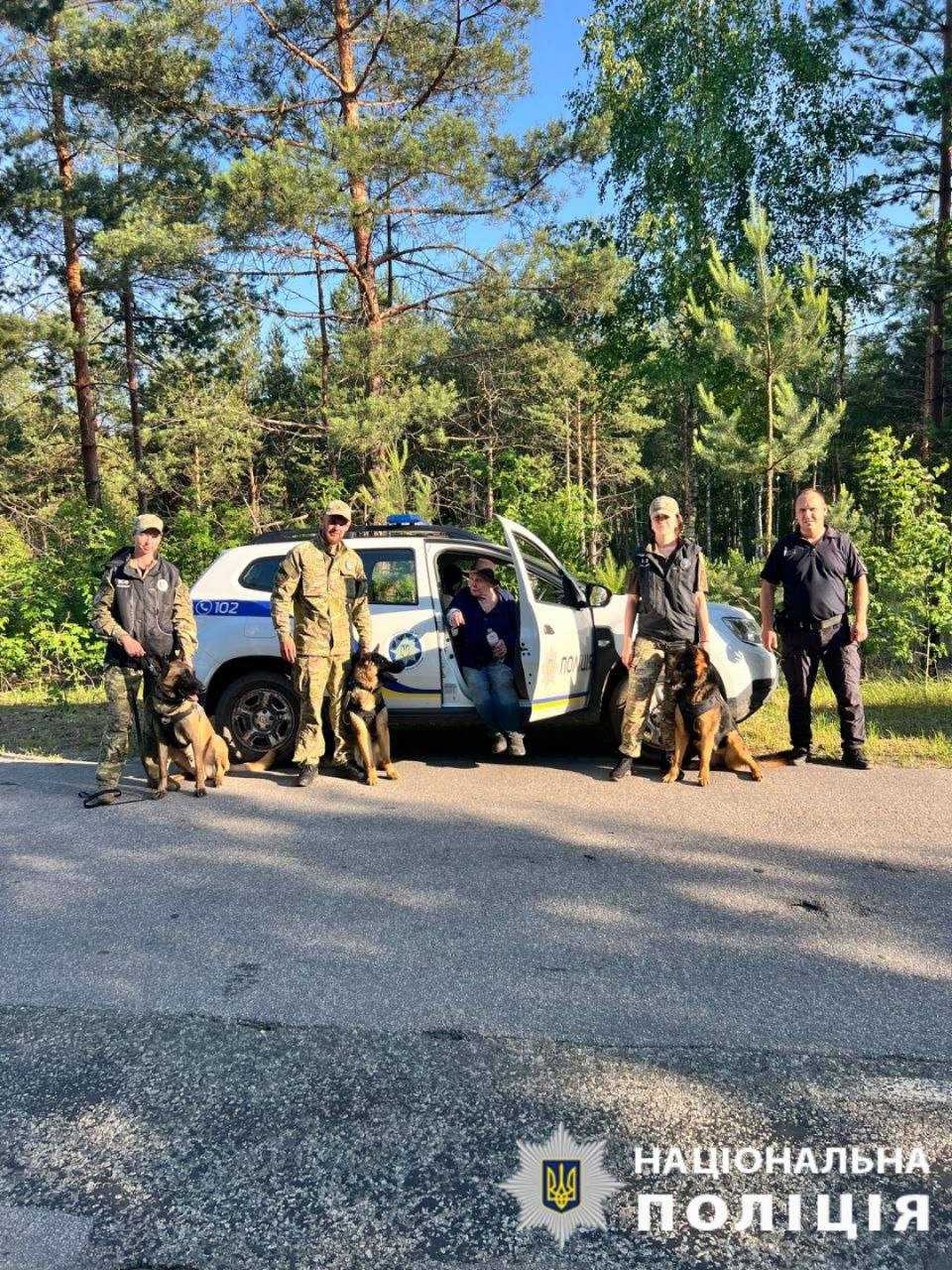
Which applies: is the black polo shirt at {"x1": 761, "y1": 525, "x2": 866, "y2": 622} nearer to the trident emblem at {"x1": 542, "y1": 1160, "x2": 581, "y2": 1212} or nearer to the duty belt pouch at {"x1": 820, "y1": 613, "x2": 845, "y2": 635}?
the duty belt pouch at {"x1": 820, "y1": 613, "x2": 845, "y2": 635}

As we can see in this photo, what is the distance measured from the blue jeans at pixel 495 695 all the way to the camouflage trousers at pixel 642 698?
0.87m

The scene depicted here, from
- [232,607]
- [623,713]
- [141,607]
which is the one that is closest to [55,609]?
[232,607]

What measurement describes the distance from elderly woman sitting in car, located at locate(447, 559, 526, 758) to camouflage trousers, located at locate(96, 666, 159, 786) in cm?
234

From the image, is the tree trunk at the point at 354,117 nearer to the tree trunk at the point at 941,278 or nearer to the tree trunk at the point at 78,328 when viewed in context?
the tree trunk at the point at 78,328

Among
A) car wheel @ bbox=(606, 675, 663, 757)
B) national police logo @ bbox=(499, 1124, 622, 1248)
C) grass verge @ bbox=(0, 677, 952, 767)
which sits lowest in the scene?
national police logo @ bbox=(499, 1124, 622, 1248)

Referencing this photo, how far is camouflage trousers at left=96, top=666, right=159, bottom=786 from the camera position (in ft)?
20.3

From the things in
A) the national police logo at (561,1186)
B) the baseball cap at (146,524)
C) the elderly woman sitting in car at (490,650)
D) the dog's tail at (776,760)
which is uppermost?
the baseball cap at (146,524)

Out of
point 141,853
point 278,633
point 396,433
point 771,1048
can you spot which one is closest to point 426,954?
point 771,1048

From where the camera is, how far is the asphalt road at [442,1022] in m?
2.18

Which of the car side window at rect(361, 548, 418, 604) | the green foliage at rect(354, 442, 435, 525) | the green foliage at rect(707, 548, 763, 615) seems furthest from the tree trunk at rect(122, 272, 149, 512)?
the car side window at rect(361, 548, 418, 604)

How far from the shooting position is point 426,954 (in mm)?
3656

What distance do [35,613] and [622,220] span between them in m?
16.8

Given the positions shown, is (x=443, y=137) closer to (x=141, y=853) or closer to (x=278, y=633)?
(x=278, y=633)

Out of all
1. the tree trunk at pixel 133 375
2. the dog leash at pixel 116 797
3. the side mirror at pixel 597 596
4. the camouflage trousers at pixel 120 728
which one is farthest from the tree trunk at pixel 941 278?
the dog leash at pixel 116 797
